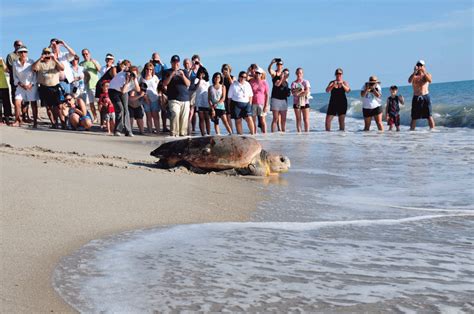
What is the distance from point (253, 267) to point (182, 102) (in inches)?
401

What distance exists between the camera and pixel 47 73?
1238 centimetres

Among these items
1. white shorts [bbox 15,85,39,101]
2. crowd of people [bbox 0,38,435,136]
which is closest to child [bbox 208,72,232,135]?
crowd of people [bbox 0,38,435,136]

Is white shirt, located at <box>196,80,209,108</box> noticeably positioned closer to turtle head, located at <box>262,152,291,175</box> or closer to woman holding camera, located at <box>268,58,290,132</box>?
woman holding camera, located at <box>268,58,290,132</box>

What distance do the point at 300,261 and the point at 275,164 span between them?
4463 mm

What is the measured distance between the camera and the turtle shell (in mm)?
7574

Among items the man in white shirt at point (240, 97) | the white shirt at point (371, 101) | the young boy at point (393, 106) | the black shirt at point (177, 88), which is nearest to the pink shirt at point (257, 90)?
the man in white shirt at point (240, 97)

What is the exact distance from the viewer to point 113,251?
3779 millimetres

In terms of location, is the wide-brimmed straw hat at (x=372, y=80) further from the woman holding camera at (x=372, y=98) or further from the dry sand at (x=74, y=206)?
the dry sand at (x=74, y=206)

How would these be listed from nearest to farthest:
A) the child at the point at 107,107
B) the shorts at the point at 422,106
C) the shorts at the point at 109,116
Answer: the child at the point at 107,107 < the shorts at the point at 109,116 < the shorts at the point at 422,106

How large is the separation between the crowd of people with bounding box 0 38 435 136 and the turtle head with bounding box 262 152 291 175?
5.54 m

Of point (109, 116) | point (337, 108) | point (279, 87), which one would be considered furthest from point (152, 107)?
point (337, 108)

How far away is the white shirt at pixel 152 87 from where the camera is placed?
14062 mm

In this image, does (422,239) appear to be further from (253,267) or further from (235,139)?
(235,139)

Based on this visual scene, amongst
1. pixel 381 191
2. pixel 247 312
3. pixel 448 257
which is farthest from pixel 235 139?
pixel 247 312
